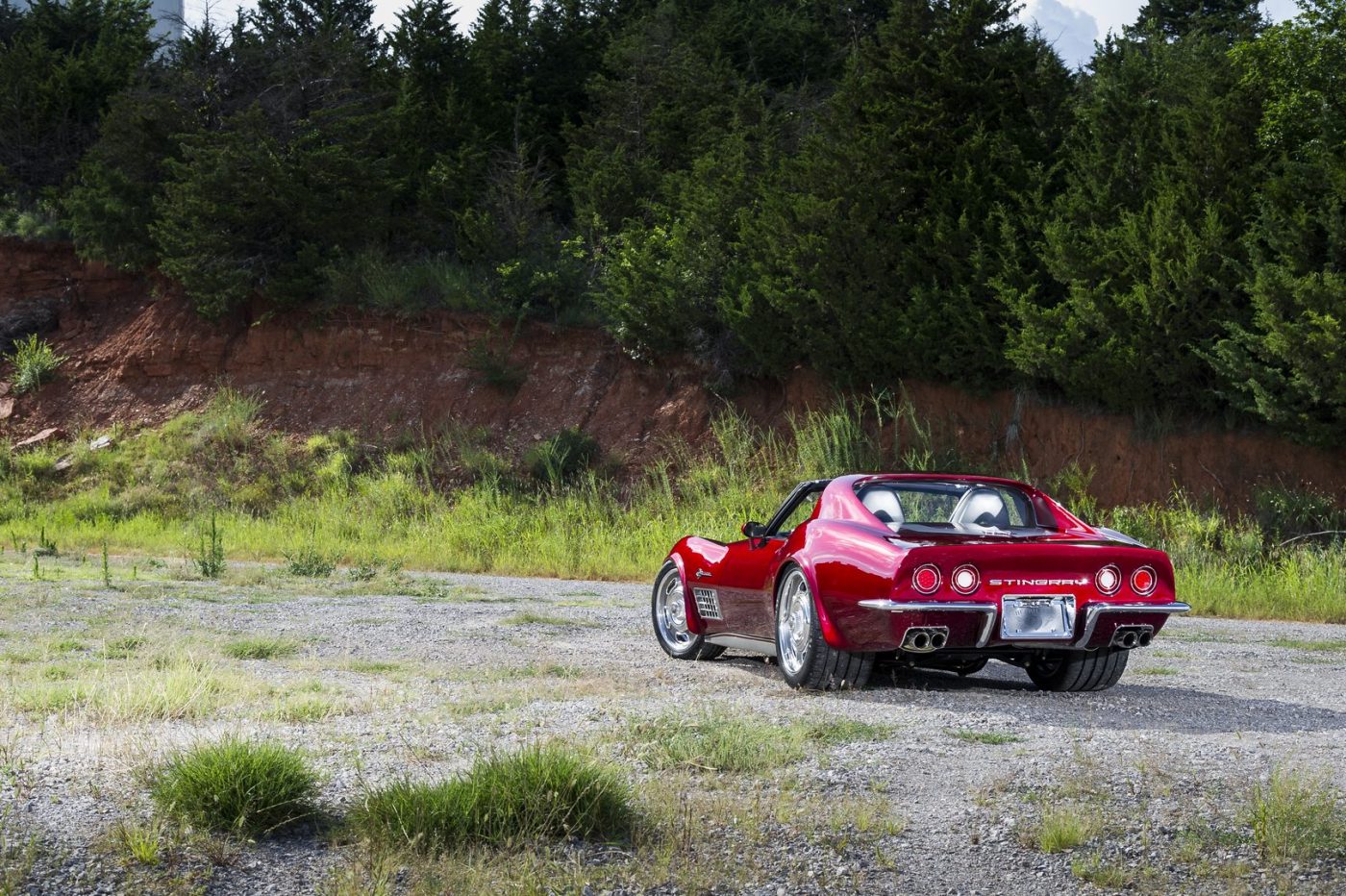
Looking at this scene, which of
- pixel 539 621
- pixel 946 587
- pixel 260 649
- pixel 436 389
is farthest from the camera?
pixel 436 389

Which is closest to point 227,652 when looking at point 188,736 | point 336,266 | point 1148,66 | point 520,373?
point 188,736

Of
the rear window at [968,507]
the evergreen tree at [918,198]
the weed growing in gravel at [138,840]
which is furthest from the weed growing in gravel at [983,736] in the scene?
the evergreen tree at [918,198]

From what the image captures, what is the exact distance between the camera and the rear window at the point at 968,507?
29.7 ft

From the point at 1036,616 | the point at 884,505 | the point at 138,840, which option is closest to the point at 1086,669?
the point at 1036,616

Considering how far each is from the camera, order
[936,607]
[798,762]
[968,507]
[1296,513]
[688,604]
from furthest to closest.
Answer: [1296,513] → [688,604] → [968,507] → [936,607] → [798,762]

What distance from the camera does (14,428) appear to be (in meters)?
34.5

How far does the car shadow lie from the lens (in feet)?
25.8

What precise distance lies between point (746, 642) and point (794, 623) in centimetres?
84

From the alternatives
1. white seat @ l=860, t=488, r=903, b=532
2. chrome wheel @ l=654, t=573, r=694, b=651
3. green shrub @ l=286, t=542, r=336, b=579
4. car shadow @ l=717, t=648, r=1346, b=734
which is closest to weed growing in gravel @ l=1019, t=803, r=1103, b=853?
car shadow @ l=717, t=648, r=1346, b=734

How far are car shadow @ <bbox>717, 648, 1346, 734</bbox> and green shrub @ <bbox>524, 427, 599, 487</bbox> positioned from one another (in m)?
18.5

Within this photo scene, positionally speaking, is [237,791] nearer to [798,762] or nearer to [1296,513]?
[798,762]

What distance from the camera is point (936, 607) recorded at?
26.7 ft

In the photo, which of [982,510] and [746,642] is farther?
[746,642]

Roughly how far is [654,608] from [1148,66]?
23.7 metres
